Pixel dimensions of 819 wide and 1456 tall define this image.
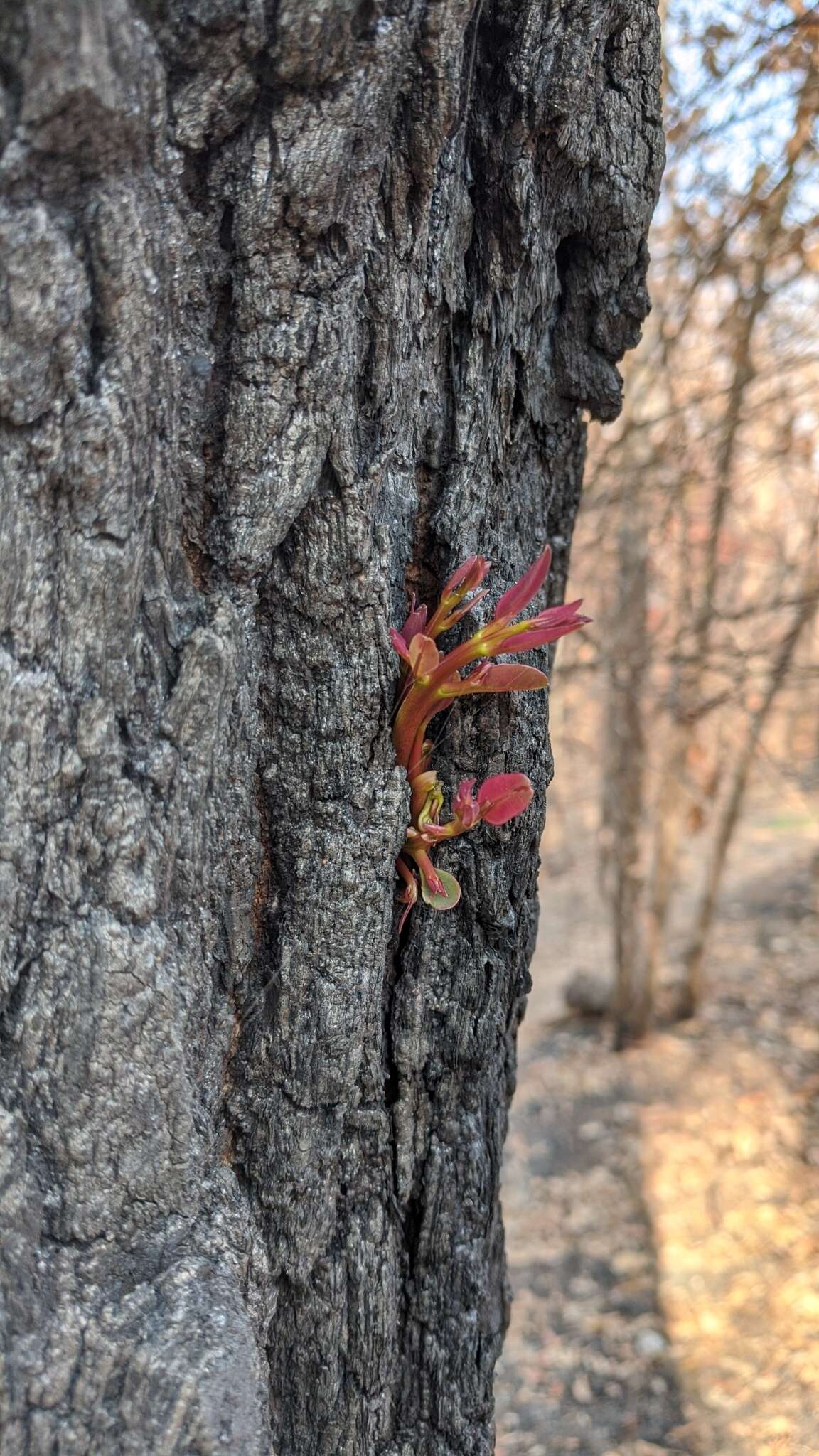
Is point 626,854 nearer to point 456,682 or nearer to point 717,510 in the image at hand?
point 717,510

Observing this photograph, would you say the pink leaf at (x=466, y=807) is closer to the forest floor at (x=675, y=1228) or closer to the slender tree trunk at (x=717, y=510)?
the forest floor at (x=675, y=1228)

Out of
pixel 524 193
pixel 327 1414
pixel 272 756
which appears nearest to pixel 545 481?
pixel 524 193

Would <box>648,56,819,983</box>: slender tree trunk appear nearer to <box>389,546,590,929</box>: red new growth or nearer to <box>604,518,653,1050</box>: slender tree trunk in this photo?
<box>604,518,653,1050</box>: slender tree trunk

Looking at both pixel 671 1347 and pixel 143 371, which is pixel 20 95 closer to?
pixel 143 371

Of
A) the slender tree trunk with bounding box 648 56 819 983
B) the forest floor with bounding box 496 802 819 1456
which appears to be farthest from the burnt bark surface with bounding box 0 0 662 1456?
the slender tree trunk with bounding box 648 56 819 983

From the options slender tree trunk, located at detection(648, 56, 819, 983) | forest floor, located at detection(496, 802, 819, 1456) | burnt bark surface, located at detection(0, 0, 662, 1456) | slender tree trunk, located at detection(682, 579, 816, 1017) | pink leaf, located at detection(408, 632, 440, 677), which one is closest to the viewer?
burnt bark surface, located at detection(0, 0, 662, 1456)

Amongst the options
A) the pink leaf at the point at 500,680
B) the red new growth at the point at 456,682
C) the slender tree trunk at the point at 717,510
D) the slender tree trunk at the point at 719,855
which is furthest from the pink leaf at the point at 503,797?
the slender tree trunk at the point at 719,855
